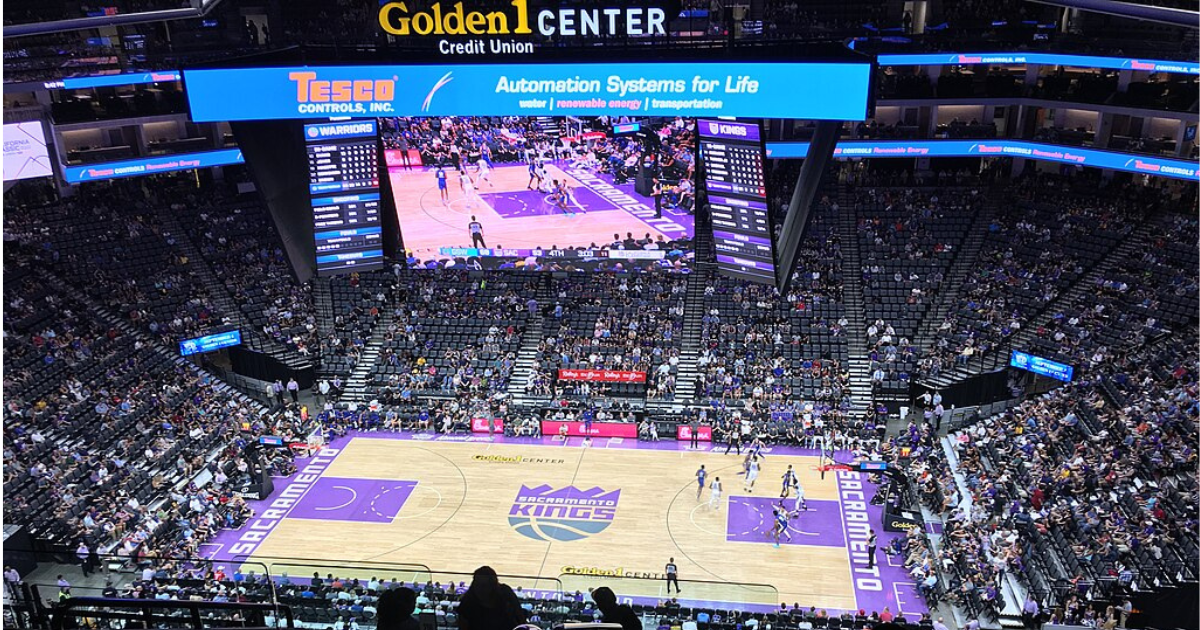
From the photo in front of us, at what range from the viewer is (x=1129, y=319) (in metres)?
31.0

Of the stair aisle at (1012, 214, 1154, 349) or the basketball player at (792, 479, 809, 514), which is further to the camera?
the stair aisle at (1012, 214, 1154, 349)

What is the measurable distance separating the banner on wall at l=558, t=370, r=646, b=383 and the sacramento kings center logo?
603cm

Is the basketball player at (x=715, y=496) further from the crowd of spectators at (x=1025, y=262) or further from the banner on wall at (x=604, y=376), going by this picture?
the crowd of spectators at (x=1025, y=262)

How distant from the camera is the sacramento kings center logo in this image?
2638 centimetres

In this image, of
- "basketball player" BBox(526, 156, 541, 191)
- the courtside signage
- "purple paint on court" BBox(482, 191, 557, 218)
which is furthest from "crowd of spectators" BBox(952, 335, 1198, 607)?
"basketball player" BBox(526, 156, 541, 191)

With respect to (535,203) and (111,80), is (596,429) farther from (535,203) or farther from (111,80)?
(111,80)

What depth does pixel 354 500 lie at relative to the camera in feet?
93.0

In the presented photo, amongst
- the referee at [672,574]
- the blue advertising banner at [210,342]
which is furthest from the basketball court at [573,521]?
the blue advertising banner at [210,342]

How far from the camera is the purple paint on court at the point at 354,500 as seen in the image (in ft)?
90.2

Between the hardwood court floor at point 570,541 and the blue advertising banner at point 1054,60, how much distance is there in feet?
54.7

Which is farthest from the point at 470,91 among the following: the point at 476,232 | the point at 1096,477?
the point at 1096,477

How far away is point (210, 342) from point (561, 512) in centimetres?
1573

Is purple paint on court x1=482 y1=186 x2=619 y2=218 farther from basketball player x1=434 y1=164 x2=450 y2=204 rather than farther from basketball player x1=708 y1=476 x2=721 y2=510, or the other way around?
basketball player x1=708 y1=476 x2=721 y2=510

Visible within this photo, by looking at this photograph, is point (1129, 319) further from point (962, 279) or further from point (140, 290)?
point (140, 290)
